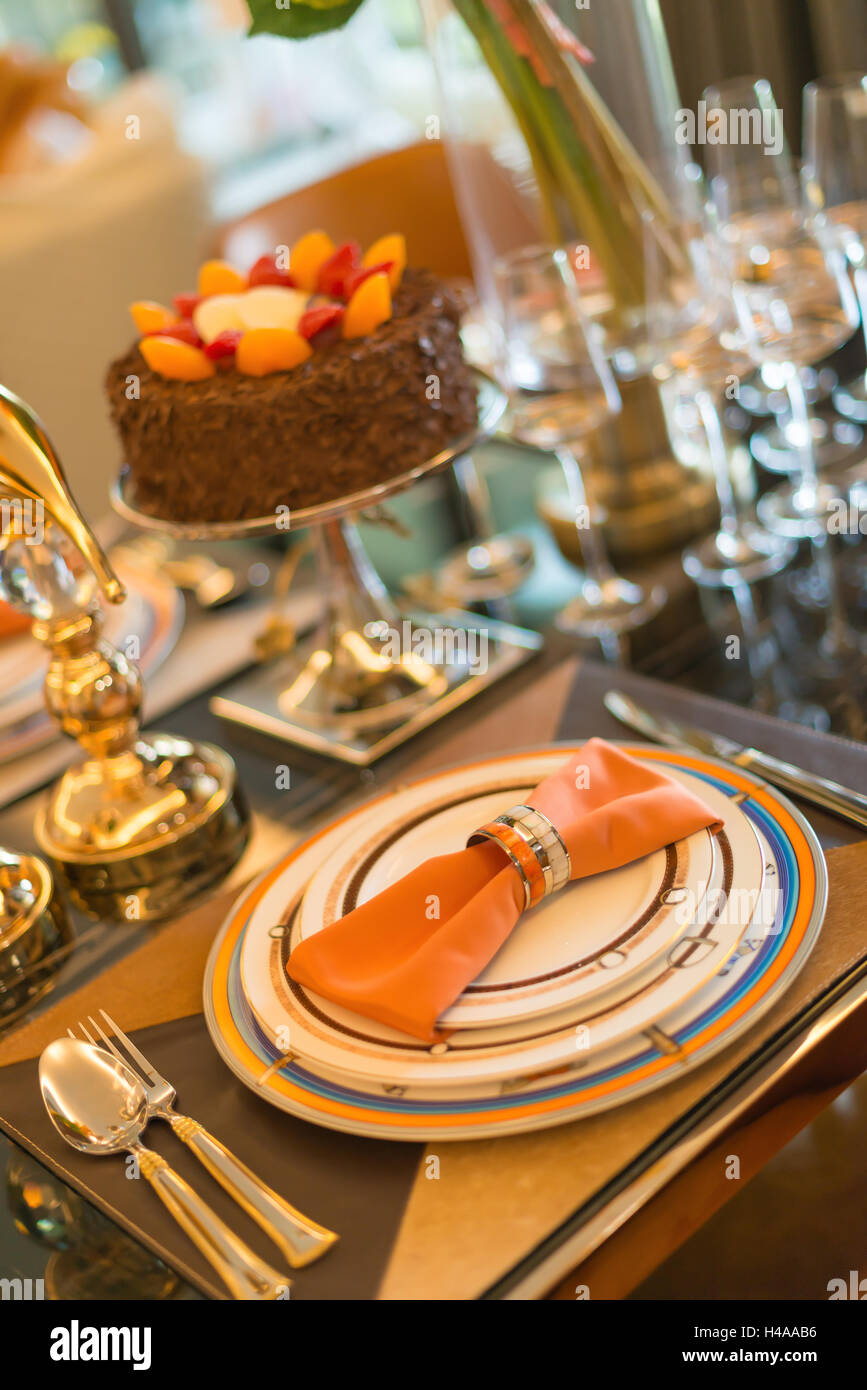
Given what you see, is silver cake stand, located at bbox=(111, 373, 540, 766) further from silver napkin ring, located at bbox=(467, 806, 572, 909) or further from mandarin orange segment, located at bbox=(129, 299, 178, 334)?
silver napkin ring, located at bbox=(467, 806, 572, 909)

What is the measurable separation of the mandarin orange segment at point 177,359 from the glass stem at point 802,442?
41 centimetres

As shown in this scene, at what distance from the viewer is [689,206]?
1.07 metres

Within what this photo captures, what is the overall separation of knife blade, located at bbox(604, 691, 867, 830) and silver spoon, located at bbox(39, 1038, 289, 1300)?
0.34 meters

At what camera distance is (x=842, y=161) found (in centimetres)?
95

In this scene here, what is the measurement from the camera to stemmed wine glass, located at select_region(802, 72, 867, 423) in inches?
36.9

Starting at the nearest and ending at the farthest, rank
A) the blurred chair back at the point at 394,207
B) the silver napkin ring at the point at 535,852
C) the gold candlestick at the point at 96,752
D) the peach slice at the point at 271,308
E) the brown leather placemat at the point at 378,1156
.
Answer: the brown leather placemat at the point at 378,1156 → the silver napkin ring at the point at 535,852 → the gold candlestick at the point at 96,752 → the peach slice at the point at 271,308 → the blurred chair back at the point at 394,207

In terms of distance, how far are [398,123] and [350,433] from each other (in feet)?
15.4

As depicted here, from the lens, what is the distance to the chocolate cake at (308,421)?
79 cm

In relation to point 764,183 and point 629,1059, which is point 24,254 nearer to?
point 764,183

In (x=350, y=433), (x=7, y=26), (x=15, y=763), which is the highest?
(x=7, y=26)

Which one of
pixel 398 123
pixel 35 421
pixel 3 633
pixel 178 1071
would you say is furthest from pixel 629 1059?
pixel 398 123

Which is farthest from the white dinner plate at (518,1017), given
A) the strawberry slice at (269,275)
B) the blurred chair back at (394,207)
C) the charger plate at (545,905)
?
the blurred chair back at (394,207)

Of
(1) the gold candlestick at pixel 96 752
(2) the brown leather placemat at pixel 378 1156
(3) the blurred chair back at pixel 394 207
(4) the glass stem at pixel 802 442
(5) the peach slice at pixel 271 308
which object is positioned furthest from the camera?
(3) the blurred chair back at pixel 394 207

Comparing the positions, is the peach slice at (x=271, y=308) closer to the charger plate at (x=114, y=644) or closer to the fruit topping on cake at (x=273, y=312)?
the fruit topping on cake at (x=273, y=312)
